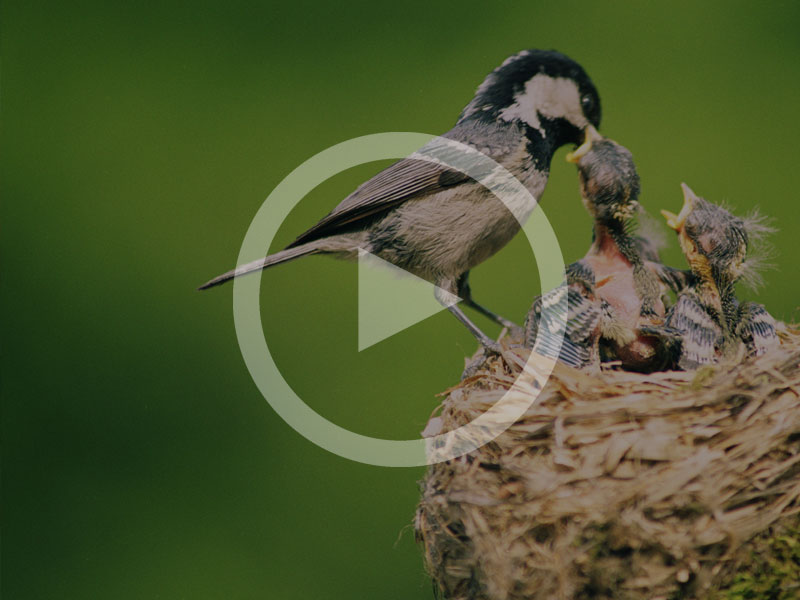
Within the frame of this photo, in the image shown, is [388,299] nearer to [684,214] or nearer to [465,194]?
[465,194]

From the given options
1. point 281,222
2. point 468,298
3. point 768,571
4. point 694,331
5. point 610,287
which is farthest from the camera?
point 281,222

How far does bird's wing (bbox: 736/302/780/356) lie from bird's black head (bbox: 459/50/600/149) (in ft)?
1.62

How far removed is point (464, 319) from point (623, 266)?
33 cm

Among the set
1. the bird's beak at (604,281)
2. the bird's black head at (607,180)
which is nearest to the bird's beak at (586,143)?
the bird's black head at (607,180)

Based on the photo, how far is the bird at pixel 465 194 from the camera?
1.51 meters

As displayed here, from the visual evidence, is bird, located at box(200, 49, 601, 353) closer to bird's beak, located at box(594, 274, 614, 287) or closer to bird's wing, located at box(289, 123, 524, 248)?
bird's wing, located at box(289, 123, 524, 248)

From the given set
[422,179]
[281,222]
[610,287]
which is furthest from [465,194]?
[281,222]

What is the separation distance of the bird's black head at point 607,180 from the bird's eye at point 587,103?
0.33 feet

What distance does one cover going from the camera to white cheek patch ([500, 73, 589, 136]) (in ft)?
5.07

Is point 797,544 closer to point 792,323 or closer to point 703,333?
point 703,333

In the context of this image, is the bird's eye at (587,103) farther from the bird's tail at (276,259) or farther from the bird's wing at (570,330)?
the bird's tail at (276,259)

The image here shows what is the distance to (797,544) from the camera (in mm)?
1033

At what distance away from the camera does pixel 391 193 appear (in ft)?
5.01

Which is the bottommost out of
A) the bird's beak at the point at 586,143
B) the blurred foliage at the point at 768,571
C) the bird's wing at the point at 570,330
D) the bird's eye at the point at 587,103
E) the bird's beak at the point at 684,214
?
the blurred foliage at the point at 768,571
